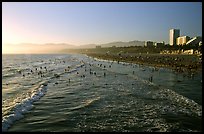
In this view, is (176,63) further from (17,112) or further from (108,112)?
(17,112)

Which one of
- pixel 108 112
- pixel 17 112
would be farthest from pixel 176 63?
pixel 17 112

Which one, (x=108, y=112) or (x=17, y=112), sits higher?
(x=108, y=112)

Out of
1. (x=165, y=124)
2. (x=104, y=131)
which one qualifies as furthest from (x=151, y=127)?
(x=104, y=131)

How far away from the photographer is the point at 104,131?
48.0 feet

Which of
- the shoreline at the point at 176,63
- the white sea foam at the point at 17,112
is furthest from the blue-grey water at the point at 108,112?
the shoreline at the point at 176,63

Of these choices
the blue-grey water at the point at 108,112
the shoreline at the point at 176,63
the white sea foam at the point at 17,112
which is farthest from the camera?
the shoreline at the point at 176,63

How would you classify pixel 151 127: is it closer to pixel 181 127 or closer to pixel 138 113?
pixel 181 127

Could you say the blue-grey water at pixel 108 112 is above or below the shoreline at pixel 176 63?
below

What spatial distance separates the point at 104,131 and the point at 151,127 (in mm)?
3169

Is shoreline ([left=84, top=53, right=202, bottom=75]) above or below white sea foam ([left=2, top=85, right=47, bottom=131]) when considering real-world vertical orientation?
above

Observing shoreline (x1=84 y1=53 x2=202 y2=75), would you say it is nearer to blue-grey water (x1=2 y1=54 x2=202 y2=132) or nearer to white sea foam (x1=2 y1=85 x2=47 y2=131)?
blue-grey water (x1=2 y1=54 x2=202 y2=132)

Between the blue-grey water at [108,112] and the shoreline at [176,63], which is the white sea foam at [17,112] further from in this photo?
the shoreline at [176,63]

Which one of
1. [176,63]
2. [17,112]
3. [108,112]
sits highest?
[176,63]

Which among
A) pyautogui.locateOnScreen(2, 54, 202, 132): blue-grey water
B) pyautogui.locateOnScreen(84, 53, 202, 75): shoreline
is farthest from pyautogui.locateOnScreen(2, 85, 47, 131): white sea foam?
pyautogui.locateOnScreen(84, 53, 202, 75): shoreline
